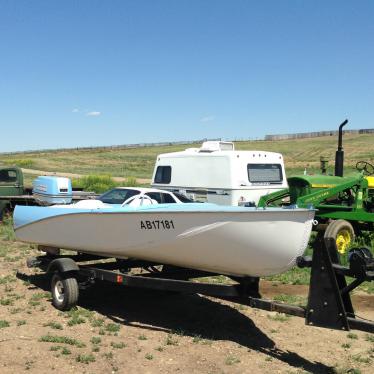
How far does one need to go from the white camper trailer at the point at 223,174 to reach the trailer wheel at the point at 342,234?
1.92 m

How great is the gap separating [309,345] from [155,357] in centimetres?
162

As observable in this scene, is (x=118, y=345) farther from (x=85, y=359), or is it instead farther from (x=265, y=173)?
(x=265, y=173)

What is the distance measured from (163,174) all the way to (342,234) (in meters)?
5.05

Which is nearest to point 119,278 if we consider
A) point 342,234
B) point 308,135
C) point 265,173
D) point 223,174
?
point 342,234

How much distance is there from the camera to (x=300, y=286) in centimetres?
802

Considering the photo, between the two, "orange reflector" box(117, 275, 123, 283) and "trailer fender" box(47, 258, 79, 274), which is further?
"trailer fender" box(47, 258, 79, 274)

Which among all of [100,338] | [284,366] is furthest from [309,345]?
[100,338]

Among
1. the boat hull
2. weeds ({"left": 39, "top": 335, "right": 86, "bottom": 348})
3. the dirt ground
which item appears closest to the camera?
the dirt ground

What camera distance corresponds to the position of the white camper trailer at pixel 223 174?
38.7 feet

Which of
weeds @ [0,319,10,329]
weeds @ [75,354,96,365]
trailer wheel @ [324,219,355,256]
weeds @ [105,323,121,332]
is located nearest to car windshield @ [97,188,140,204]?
weeds @ [105,323,121,332]

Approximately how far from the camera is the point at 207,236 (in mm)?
5539

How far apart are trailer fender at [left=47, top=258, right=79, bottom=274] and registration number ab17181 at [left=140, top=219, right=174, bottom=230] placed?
125 centimetres

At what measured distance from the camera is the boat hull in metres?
5.34

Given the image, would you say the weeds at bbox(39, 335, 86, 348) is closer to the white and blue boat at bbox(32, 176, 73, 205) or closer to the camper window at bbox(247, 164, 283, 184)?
the white and blue boat at bbox(32, 176, 73, 205)
